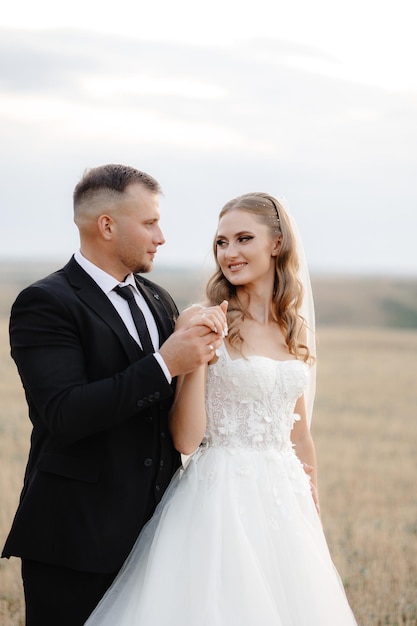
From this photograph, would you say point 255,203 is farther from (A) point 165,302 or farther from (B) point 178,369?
(B) point 178,369

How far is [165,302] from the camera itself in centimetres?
494

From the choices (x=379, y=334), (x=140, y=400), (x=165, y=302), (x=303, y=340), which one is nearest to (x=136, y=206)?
(x=165, y=302)

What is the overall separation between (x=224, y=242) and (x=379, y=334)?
1663 inches

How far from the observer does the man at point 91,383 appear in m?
4.20

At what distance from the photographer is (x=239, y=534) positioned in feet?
14.9

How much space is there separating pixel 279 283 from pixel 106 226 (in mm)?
1207

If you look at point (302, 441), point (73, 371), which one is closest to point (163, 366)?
point (73, 371)

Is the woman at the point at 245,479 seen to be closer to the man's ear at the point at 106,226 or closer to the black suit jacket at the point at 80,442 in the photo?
the black suit jacket at the point at 80,442

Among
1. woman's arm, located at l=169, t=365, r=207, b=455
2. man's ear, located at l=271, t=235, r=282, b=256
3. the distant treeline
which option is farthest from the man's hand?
the distant treeline

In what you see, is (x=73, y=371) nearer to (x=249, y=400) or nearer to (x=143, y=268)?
(x=143, y=268)

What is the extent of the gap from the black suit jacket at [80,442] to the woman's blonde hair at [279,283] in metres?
0.87

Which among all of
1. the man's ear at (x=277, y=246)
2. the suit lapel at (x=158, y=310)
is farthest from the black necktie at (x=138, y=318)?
the man's ear at (x=277, y=246)

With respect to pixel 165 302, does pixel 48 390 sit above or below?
below

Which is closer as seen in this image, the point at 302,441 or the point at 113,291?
the point at 113,291
